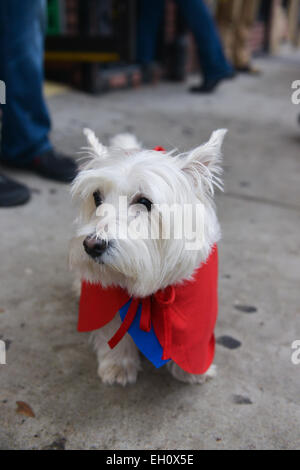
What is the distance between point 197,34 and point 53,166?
3931 millimetres

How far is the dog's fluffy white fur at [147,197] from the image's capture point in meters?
1.65

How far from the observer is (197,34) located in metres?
6.74

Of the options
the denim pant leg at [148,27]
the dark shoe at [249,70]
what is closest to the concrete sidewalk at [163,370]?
the denim pant leg at [148,27]

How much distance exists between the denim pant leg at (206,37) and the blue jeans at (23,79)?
3.43 meters

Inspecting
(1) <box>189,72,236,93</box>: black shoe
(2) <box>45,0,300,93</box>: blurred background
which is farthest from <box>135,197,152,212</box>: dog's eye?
(1) <box>189,72,236,93</box>: black shoe

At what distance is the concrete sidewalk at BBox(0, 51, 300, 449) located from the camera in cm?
177

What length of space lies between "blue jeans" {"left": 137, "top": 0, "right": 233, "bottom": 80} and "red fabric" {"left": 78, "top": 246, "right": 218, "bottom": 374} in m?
5.49

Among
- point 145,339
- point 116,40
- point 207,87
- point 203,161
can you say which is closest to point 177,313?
point 145,339

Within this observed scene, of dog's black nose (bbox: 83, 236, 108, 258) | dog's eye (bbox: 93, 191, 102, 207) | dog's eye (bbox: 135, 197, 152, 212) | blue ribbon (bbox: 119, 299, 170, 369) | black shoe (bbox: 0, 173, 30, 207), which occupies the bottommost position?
black shoe (bbox: 0, 173, 30, 207)

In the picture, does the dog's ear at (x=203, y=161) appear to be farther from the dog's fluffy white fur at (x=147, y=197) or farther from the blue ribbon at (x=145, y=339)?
the blue ribbon at (x=145, y=339)

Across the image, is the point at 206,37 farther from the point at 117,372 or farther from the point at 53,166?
the point at 117,372

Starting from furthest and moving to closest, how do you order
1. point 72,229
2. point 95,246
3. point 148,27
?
point 148,27
point 72,229
point 95,246

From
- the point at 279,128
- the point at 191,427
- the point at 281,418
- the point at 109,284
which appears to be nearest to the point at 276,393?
the point at 281,418

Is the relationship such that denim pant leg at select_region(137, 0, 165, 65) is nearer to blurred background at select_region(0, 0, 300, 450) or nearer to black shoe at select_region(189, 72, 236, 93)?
blurred background at select_region(0, 0, 300, 450)
